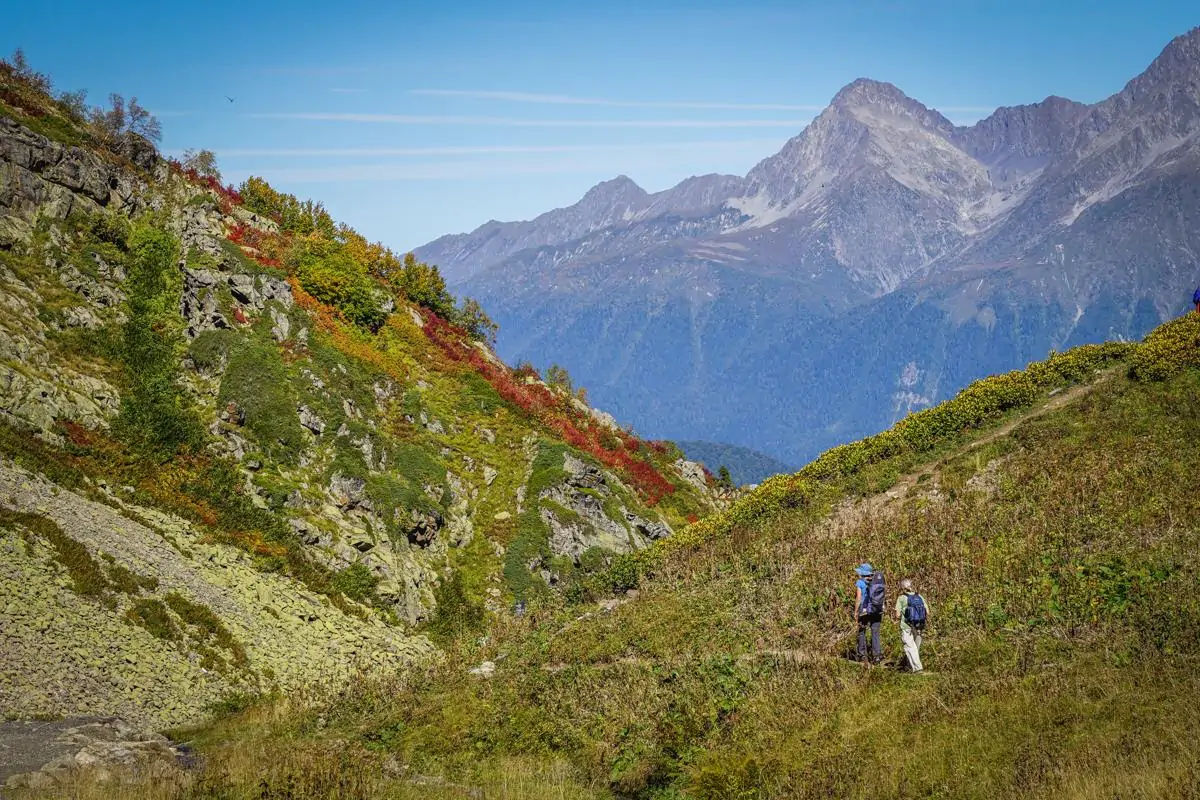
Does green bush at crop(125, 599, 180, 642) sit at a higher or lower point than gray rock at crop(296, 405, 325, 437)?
lower

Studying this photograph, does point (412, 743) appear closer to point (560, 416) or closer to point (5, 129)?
point (560, 416)

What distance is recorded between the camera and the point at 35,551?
25406 millimetres

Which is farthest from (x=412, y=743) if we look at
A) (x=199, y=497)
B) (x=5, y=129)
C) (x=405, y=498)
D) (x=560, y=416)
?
(x=5, y=129)

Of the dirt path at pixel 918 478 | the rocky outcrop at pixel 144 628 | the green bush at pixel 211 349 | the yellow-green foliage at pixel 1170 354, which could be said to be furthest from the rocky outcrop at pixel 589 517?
the yellow-green foliage at pixel 1170 354

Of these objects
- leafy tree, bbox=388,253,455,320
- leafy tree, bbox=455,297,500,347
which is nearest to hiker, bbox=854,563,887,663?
leafy tree, bbox=388,253,455,320

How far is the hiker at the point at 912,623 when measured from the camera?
749 inches

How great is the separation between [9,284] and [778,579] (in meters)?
36.2

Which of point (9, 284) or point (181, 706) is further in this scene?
point (9, 284)

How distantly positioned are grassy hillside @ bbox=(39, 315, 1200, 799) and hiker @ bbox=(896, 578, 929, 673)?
449 mm

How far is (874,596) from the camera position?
789 inches

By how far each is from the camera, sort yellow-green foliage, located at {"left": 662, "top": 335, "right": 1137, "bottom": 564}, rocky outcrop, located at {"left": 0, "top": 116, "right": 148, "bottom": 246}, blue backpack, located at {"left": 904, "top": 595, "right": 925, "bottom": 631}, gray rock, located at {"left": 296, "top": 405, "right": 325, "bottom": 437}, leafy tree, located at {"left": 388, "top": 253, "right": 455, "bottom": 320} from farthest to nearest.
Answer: leafy tree, located at {"left": 388, "top": 253, "right": 455, "bottom": 320}
rocky outcrop, located at {"left": 0, "top": 116, "right": 148, "bottom": 246}
gray rock, located at {"left": 296, "top": 405, "right": 325, "bottom": 437}
yellow-green foliage, located at {"left": 662, "top": 335, "right": 1137, "bottom": 564}
blue backpack, located at {"left": 904, "top": 595, "right": 925, "bottom": 631}

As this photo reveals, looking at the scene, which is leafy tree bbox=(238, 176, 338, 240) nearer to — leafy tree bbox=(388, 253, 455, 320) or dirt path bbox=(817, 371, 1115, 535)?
leafy tree bbox=(388, 253, 455, 320)

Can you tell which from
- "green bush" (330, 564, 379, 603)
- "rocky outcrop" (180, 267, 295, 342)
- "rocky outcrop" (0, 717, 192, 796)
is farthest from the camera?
"rocky outcrop" (180, 267, 295, 342)

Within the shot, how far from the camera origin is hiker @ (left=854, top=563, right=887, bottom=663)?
20016 mm
